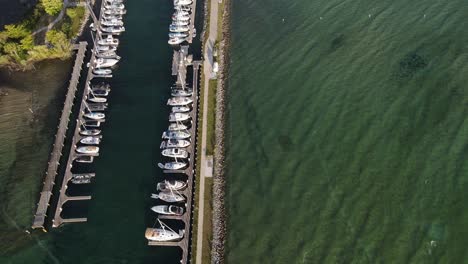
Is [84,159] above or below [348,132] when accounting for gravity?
below

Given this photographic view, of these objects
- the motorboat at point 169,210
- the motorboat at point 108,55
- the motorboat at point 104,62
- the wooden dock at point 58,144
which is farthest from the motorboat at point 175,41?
the motorboat at point 169,210

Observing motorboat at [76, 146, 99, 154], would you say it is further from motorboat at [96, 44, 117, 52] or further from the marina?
motorboat at [96, 44, 117, 52]

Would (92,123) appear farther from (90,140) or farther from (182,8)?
(182,8)

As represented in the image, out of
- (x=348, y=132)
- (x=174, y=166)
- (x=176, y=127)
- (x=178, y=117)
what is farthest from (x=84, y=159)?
(x=348, y=132)

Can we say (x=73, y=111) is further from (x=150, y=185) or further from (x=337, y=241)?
(x=337, y=241)

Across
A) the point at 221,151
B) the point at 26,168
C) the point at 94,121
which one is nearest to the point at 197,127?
the point at 221,151

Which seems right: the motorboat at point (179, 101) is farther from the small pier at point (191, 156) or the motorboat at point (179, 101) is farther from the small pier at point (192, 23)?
the small pier at point (192, 23)
